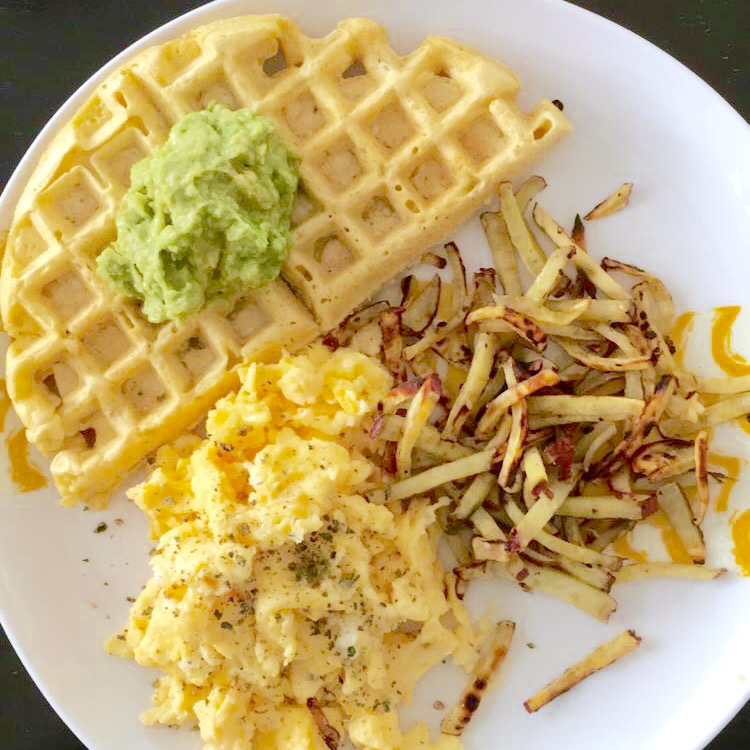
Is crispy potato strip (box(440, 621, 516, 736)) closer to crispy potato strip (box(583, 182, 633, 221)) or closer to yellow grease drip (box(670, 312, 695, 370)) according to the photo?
yellow grease drip (box(670, 312, 695, 370))

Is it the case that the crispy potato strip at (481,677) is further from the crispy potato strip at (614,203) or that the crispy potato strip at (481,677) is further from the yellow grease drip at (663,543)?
the crispy potato strip at (614,203)

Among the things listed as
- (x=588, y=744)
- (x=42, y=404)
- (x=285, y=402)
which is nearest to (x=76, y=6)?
(x=42, y=404)

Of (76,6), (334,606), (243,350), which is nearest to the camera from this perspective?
(334,606)

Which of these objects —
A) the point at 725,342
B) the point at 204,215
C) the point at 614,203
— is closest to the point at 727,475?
the point at 725,342

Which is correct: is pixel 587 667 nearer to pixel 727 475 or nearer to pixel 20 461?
pixel 727 475

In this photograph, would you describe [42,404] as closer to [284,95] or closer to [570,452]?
[284,95]

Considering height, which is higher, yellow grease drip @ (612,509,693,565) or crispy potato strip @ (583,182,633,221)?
crispy potato strip @ (583,182,633,221)

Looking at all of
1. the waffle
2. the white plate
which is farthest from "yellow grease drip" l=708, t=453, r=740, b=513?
the waffle
